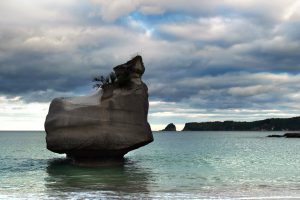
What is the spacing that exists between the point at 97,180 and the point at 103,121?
25.4 ft

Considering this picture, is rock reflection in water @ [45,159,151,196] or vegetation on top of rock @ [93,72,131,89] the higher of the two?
vegetation on top of rock @ [93,72,131,89]

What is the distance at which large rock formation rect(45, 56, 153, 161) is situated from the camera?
3319 centimetres

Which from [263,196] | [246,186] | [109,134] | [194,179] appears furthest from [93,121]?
[263,196]

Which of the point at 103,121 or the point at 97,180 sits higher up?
the point at 103,121

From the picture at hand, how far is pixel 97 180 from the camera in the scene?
26.5 metres

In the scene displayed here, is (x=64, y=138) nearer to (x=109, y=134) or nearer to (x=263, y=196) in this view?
(x=109, y=134)

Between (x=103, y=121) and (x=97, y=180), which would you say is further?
(x=103, y=121)

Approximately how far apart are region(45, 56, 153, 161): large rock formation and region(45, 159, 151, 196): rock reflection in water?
62.2 inches

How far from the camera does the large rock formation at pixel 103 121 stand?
3319 cm

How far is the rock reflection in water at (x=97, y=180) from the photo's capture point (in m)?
22.3

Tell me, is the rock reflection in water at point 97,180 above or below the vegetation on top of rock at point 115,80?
below

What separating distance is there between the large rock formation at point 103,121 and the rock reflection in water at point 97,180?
1.58m

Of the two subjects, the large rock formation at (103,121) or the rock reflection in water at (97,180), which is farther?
the large rock formation at (103,121)

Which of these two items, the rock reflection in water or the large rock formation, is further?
the large rock formation
